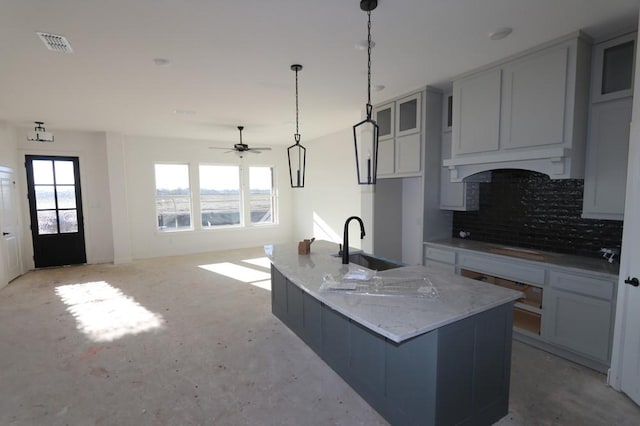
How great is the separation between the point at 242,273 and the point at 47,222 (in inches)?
157

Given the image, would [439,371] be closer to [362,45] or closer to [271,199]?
[362,45]

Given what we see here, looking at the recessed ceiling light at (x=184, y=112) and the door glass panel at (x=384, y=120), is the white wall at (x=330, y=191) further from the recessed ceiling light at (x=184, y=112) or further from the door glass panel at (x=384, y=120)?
the recessed ceiling light at (x=184, y=112)

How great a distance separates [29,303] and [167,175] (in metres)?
3.63

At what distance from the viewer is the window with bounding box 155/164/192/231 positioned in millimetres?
7157

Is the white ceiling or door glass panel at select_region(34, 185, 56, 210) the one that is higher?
the white ceiling

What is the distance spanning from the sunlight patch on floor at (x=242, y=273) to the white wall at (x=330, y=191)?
1.86 metres

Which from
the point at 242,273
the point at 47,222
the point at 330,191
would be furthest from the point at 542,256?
the point at 47,222

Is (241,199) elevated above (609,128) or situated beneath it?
situated beneath

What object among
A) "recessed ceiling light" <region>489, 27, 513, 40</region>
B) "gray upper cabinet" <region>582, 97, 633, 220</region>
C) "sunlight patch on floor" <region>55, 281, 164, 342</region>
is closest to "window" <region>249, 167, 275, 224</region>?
"sunlight patch on floor" <region>55, 281, 164, 342</region>

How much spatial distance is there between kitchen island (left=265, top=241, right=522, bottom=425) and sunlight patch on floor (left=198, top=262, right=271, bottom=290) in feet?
9.43

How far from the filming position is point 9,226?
17.2 ft

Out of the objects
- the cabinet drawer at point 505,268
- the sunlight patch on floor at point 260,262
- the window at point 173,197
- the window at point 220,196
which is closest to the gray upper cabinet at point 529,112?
the cabinet drawer at point 505,268

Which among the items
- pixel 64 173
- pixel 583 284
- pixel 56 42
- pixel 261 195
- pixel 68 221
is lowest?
pixel 583 284

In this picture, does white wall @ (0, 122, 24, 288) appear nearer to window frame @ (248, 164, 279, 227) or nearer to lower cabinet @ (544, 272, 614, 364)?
window frame @ (248, 164, 279, 227)
